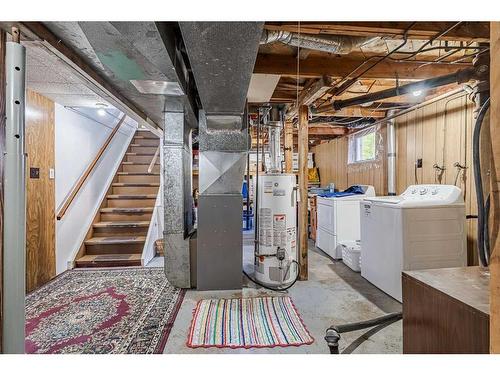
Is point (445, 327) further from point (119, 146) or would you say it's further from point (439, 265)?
point (119, 146)

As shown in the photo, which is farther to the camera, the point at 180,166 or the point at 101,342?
the point at 180,166

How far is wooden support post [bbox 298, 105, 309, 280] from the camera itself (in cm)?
320

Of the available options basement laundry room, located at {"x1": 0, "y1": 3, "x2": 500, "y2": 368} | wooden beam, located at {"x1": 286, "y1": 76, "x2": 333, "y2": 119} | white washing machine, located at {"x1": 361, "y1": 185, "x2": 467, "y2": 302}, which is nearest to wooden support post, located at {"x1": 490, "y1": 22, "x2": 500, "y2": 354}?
basement laundry room, located at {"x1": 0, "y1": 3, "x2": 500, "y2": 368}

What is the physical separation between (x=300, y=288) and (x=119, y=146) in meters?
4.35

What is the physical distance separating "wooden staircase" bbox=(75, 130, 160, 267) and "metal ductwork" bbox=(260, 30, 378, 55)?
3296 mm

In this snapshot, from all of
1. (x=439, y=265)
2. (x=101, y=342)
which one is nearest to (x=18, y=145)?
(x=101, y=342)

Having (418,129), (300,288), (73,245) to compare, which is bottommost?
(300,288)

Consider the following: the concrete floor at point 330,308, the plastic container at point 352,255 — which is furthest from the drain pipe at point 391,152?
the concrete floor at point 330,308

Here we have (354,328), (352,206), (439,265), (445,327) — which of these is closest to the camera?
(445,327)

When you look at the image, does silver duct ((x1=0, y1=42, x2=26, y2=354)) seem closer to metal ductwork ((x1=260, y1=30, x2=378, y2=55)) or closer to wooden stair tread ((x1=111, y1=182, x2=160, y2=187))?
metal ductwork ((x1=260, y1=30, x2=378, y2=55))

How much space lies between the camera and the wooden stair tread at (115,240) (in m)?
3.75

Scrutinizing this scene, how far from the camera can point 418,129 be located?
3.50 metres

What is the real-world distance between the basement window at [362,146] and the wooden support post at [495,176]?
14.1 ft

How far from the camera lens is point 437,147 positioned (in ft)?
10.5
